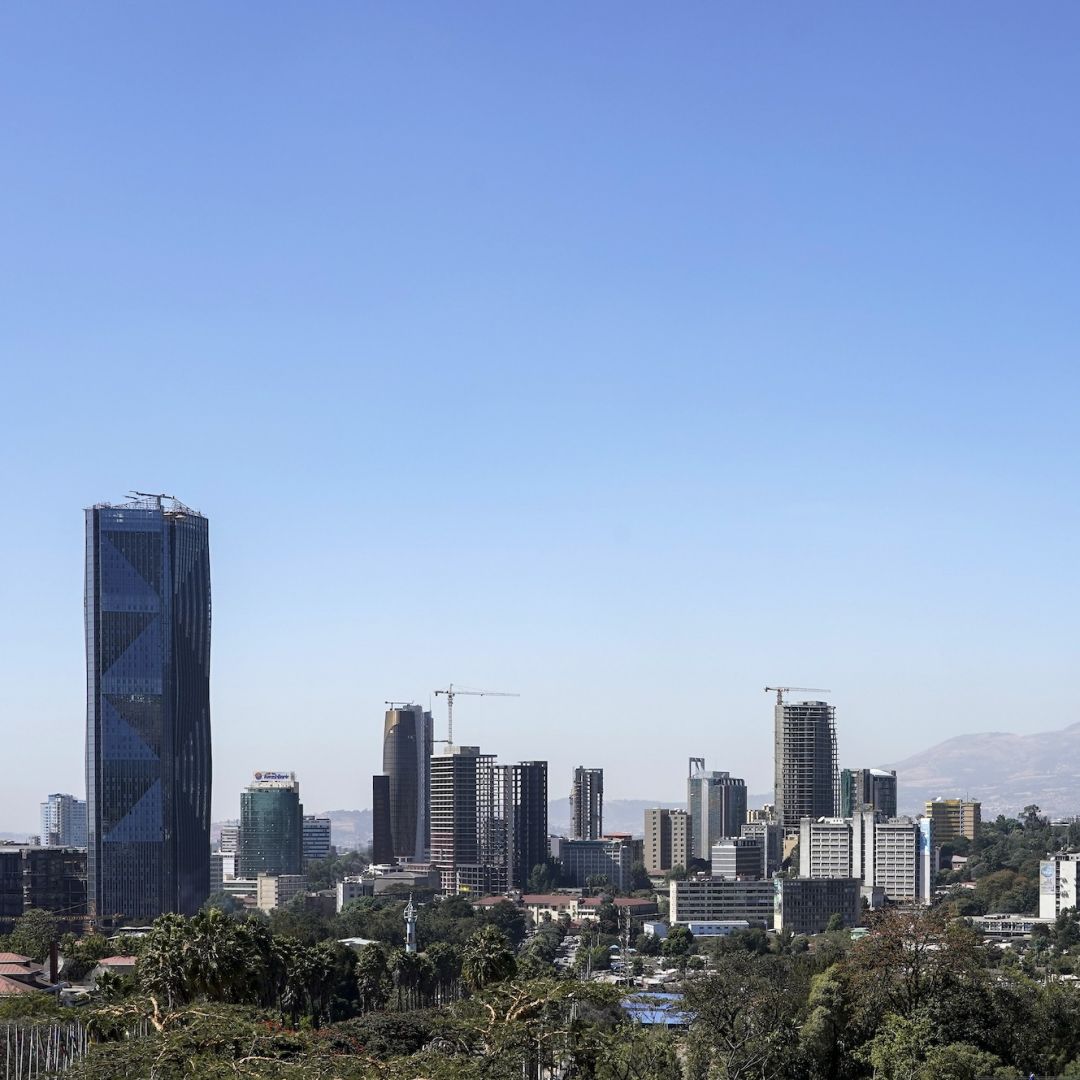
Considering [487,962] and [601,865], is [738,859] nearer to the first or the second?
[601,865]

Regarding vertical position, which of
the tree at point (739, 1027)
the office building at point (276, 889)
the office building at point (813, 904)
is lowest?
the office building at point (276, 889)

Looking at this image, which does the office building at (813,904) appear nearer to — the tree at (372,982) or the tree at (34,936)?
the tree at (34,936)

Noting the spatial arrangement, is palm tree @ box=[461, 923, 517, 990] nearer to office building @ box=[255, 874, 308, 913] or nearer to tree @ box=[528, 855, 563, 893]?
tree @ box=[528, 855, 563, 893]

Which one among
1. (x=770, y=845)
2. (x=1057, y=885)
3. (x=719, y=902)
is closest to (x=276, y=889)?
(x=770, y=845)

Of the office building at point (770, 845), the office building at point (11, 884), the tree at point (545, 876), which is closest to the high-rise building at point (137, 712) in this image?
the office building at point (11, 884)

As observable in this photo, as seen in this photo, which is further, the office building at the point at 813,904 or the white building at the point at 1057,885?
the white building at the point at 1057,885

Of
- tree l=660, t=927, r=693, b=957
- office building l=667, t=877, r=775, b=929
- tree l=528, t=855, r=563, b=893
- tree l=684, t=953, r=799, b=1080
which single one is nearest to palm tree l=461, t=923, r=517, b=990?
tree l=684, t=953, r=799, b=1080

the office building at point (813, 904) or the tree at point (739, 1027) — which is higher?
the tree at point (739, 1027)
